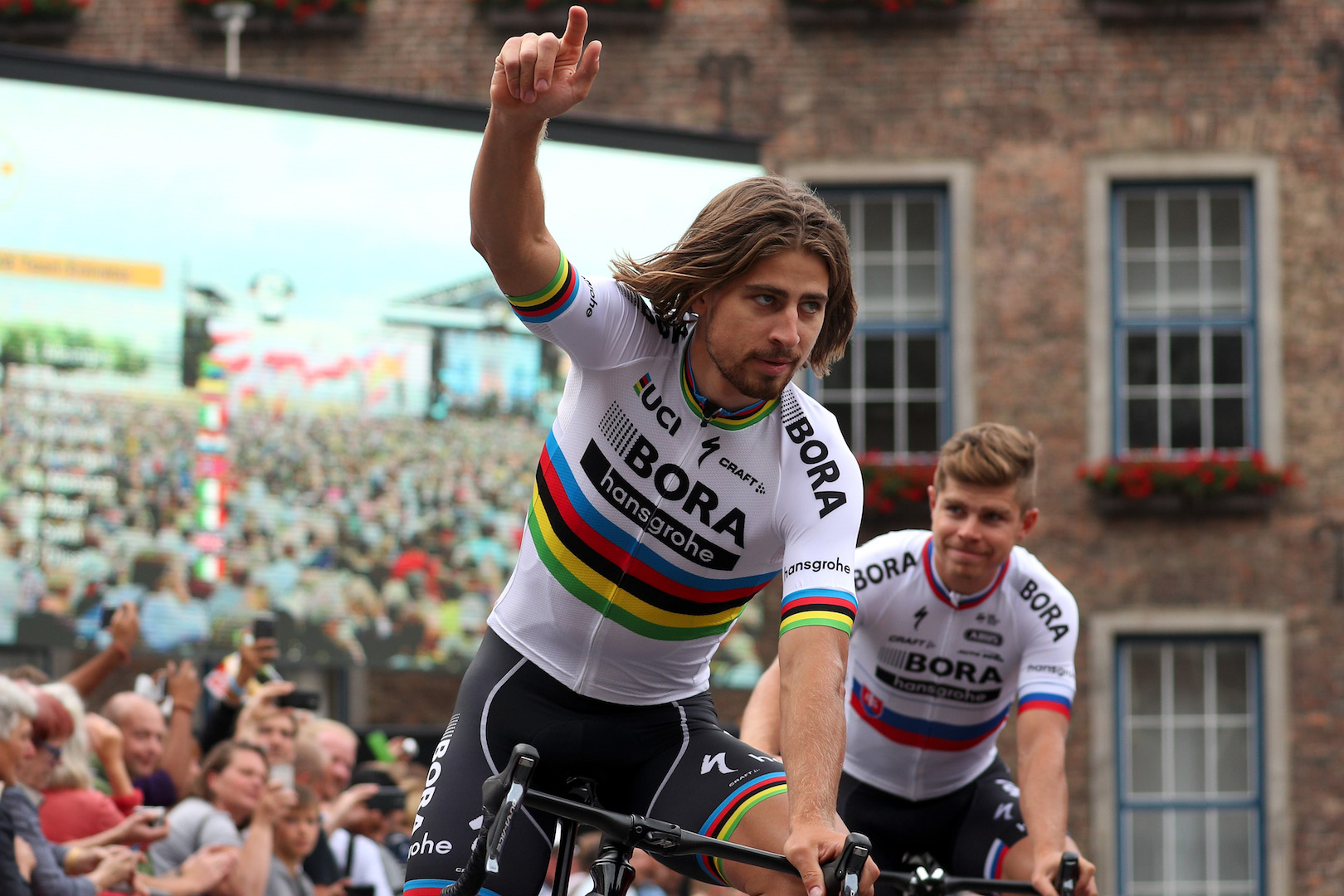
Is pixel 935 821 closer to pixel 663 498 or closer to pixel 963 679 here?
pixel 963 679

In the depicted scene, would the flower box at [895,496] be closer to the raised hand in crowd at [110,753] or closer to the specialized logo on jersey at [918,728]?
the raised hand in crowd at [110,753]

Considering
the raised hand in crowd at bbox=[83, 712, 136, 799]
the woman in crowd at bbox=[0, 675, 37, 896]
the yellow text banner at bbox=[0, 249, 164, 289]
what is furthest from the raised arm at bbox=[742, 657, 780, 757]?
the yellow text banner at bbox=[0, 249, 164, 289]

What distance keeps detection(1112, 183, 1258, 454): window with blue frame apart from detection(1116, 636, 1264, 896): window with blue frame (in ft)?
6.51

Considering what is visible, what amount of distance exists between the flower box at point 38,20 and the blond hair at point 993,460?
42.6ft

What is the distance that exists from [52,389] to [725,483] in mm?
9699

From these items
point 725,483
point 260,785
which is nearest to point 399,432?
point 260,785

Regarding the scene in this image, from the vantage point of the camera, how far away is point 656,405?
3846mm

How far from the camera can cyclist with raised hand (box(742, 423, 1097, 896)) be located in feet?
17.4

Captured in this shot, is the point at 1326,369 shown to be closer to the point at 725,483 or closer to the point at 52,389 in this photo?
the point at 52,389

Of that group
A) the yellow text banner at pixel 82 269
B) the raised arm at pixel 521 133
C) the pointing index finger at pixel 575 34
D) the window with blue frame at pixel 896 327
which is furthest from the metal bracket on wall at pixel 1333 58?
the pointing index finger at pixel 575 34

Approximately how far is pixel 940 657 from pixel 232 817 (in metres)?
3.43

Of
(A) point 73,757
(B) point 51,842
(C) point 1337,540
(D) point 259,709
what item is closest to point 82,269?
(D) point 259,709

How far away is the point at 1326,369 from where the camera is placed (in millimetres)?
15398

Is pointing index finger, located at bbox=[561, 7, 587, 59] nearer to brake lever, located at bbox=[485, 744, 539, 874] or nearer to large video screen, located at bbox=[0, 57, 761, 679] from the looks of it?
brake lever, located at bbox=[485, 744, 539, 874]
